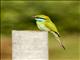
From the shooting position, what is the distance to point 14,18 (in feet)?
17.1

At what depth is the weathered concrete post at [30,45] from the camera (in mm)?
2795

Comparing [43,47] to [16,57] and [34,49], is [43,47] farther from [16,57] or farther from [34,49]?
[16,57]

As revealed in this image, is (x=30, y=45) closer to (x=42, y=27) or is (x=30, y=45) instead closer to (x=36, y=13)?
(x=42, y=27)

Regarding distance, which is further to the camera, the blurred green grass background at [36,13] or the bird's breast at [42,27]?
the blurred green grass background at [36,13]

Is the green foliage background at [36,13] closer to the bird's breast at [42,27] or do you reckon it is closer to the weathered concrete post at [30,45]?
the bird's breast at [42,27]

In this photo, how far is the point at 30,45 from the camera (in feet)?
9.23

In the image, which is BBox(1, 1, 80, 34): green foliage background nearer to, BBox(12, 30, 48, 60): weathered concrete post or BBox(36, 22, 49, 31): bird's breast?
BBox(36, 22, 49, 31): bird's breast

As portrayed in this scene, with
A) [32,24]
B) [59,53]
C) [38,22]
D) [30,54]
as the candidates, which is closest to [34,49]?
[30,54]

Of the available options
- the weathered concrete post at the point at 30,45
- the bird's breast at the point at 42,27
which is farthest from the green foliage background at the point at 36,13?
the weathered concrete post at the point at 30,45

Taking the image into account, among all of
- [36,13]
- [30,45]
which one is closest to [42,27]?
[30,45]

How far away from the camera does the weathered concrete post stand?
2795mm

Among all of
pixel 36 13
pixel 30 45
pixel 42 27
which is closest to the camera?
pixel 30 45

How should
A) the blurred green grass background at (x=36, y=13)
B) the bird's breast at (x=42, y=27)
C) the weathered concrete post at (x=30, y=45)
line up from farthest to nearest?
the blurred green grass background at (x=36, y=13) < the bird's breast at (x=42, y=27) < the weathered concrete post at (x=30, y=45)

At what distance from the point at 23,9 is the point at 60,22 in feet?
2.18
